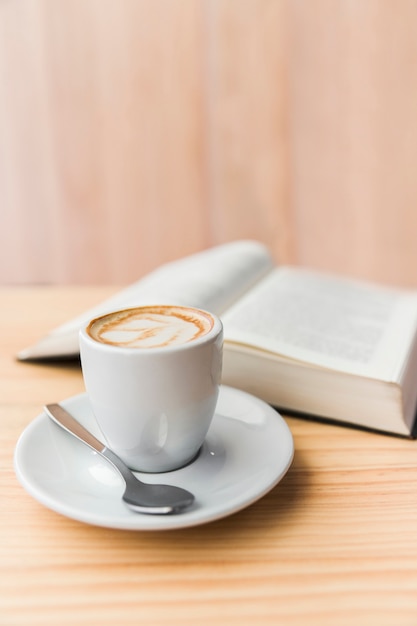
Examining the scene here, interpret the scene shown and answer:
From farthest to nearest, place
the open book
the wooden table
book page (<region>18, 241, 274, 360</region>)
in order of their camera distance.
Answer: book page (<region>18, 241, 274, 360</region>)
the open book
the wooden table

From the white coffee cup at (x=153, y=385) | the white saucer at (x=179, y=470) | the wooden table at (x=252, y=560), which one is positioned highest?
the white coffee cup at (x=153, y=385)

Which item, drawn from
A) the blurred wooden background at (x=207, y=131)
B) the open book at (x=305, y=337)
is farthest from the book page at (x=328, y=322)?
the blurred wooden background at (x=207, y=131)

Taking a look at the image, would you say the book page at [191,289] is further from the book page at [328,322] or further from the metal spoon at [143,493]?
the metal spoon at [143,493]

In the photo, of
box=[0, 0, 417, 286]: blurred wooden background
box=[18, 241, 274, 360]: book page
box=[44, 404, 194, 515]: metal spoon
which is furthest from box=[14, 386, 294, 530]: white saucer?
box=[0, 0, 417, 286]: blurred wooden background

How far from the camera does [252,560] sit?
0.41 metres

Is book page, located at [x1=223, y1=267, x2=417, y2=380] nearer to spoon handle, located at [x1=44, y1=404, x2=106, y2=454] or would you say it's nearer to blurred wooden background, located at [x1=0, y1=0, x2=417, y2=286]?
spoon handle, located at [x1=44, y1=404, x2=106, y2=454]

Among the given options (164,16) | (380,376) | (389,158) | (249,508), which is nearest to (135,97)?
(164,16)

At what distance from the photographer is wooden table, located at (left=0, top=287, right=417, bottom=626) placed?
0.37 metres

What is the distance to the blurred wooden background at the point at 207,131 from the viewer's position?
172cm

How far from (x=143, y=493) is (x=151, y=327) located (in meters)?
0.13

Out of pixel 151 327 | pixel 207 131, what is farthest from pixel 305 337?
pixel 207 131

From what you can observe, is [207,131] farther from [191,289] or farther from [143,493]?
[143,493]

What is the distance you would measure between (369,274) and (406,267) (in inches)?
4.1

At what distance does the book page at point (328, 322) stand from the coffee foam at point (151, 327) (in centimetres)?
12
